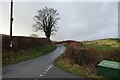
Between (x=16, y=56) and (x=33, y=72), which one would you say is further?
(x=16, y=56)

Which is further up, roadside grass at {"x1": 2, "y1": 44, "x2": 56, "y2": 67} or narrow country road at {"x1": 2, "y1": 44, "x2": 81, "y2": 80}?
roadside grass at {"x1": 2, "y1": 44, "x2": 56, "y2": 67}

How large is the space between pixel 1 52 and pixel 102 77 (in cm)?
1280

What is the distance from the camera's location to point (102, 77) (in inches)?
352

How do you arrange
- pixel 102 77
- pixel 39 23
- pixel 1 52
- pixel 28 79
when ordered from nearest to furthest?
1. pixel 28 79
2. pixel 102 77
3. pixel 1 52
4. pixel 39 23

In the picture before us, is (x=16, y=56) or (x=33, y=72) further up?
(x=16, y=56)

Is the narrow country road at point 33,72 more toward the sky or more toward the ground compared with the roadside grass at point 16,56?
more toward the ground

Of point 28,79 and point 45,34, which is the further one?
point 45,34

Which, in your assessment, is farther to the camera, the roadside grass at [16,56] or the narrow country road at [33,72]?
the roadside grass at [16,56]

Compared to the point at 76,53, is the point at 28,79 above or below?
below

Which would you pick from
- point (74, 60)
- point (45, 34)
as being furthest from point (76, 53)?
point (45, 34)

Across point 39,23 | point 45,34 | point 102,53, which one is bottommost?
point 102,53

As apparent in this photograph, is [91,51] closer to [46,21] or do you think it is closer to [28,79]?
[28,79]

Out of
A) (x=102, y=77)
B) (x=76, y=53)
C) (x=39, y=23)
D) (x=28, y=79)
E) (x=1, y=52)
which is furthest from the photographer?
(x=39, y=23)

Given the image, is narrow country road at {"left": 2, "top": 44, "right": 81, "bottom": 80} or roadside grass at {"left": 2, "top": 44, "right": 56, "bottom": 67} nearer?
narrow country road at {"left": 2, "top": 44, "right": 81, "bottom": 80}
